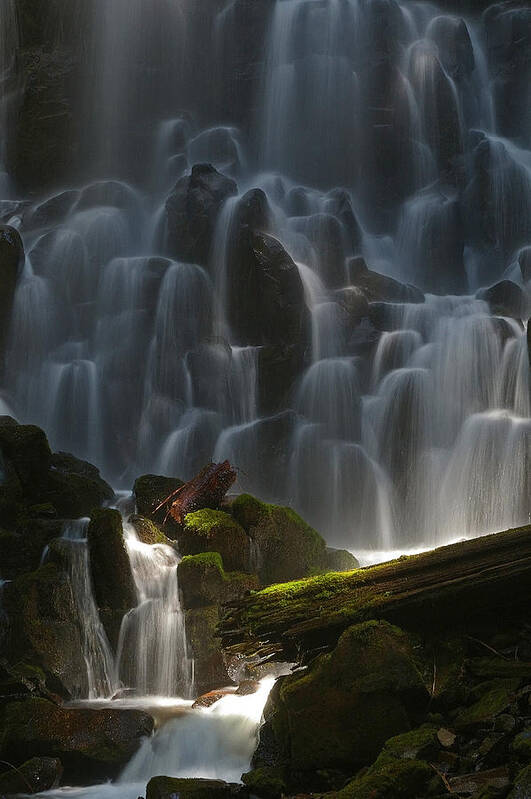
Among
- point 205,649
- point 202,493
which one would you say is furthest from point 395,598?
point 202,493

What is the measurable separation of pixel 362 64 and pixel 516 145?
8.17 m

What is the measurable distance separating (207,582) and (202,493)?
1.73 metres

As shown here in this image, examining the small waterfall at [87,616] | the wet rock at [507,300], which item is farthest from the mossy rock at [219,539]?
the wet rock at [507,300]

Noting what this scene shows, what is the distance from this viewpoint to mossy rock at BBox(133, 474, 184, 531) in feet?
39.9

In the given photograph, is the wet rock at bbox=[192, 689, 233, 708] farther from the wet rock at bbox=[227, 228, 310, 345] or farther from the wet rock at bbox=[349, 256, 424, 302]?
the wet rock at bbox=[349, 256, 424, 302]

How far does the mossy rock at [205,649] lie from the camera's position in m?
9.37

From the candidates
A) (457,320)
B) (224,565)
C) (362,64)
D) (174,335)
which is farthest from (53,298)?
(362,64)

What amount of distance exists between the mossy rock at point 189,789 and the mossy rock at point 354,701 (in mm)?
556

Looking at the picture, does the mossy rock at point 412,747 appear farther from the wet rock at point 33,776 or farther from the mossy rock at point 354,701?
the wet rock at point 33,776

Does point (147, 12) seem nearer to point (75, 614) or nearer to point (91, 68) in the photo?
point (91, 68)

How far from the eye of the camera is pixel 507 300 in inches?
861

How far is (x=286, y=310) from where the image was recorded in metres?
21.1

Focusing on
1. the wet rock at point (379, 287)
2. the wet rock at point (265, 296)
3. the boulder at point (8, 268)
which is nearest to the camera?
the wet rock at point (265, 296)

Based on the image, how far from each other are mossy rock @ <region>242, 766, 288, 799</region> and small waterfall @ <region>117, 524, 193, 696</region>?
3.72m
